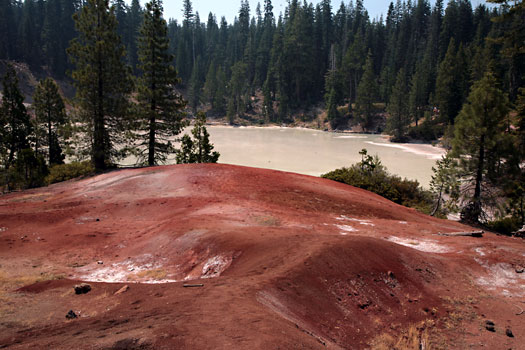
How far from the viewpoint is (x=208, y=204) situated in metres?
15.4

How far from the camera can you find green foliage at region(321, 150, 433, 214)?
24.1 m

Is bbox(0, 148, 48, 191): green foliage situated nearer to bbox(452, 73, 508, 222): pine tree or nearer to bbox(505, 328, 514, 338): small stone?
bbox(452, 73, 508, 222): pine tree

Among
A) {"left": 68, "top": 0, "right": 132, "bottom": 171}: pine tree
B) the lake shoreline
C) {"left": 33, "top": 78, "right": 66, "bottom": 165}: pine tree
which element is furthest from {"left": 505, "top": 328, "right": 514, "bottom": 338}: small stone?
the lake shoreline

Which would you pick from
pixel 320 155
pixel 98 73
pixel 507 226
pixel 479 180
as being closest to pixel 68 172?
pixel 98 73

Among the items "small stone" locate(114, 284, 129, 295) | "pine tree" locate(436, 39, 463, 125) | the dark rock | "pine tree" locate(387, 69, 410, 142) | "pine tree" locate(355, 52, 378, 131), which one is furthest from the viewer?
"pine tree" locate(355, 52, 378, 131)

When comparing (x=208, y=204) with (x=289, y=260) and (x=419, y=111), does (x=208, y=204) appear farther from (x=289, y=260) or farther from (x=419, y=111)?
(x=419, y=111)

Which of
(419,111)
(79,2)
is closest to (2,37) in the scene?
(79,2)

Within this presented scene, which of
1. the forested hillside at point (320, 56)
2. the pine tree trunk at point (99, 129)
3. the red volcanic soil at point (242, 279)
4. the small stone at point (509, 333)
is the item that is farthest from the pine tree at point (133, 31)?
the small stone at point (509, 333)

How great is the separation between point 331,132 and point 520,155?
61.5 meters

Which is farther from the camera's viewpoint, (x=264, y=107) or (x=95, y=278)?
(x=264, y=107)

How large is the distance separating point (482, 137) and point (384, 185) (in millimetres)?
6552

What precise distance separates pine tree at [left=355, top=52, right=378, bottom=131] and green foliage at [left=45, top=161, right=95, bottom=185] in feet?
209

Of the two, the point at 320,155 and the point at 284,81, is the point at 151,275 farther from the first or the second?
the point at 284,81

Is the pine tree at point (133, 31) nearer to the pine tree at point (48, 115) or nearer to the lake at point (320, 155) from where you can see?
the lake at point (320, 155)
